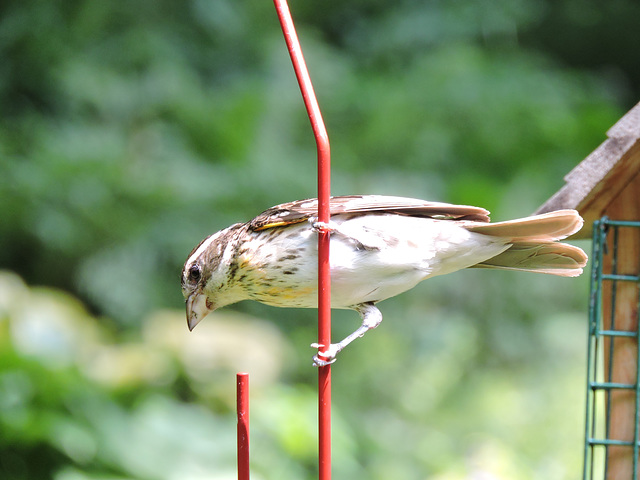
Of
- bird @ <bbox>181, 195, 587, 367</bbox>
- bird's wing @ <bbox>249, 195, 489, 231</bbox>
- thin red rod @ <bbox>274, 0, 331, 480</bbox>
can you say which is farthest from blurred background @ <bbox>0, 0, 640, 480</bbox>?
thin red rod @ <bbox>274, 0, 331, 480</bbox>

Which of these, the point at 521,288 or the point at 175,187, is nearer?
the point at 175,187

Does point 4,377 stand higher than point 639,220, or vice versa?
point 639,220

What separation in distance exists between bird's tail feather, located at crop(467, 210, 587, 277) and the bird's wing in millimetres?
92

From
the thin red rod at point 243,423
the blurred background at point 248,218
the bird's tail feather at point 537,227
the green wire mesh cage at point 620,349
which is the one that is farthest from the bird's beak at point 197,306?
the blurred background at point 248,218

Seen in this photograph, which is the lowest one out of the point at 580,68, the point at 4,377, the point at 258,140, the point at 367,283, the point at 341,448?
the point at 341,448

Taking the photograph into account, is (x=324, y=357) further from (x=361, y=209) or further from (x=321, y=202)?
(x=361, y=209)

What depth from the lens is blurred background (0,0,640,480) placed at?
414 cm

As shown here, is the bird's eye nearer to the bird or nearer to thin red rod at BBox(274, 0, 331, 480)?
the bird

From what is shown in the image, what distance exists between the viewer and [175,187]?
524cm

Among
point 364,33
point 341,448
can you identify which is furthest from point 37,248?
point 364,33

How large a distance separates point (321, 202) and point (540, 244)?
0.82 meters

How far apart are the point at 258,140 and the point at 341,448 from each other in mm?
2362

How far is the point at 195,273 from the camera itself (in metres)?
2.38

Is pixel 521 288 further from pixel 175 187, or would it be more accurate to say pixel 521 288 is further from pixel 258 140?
pixel 175 187
